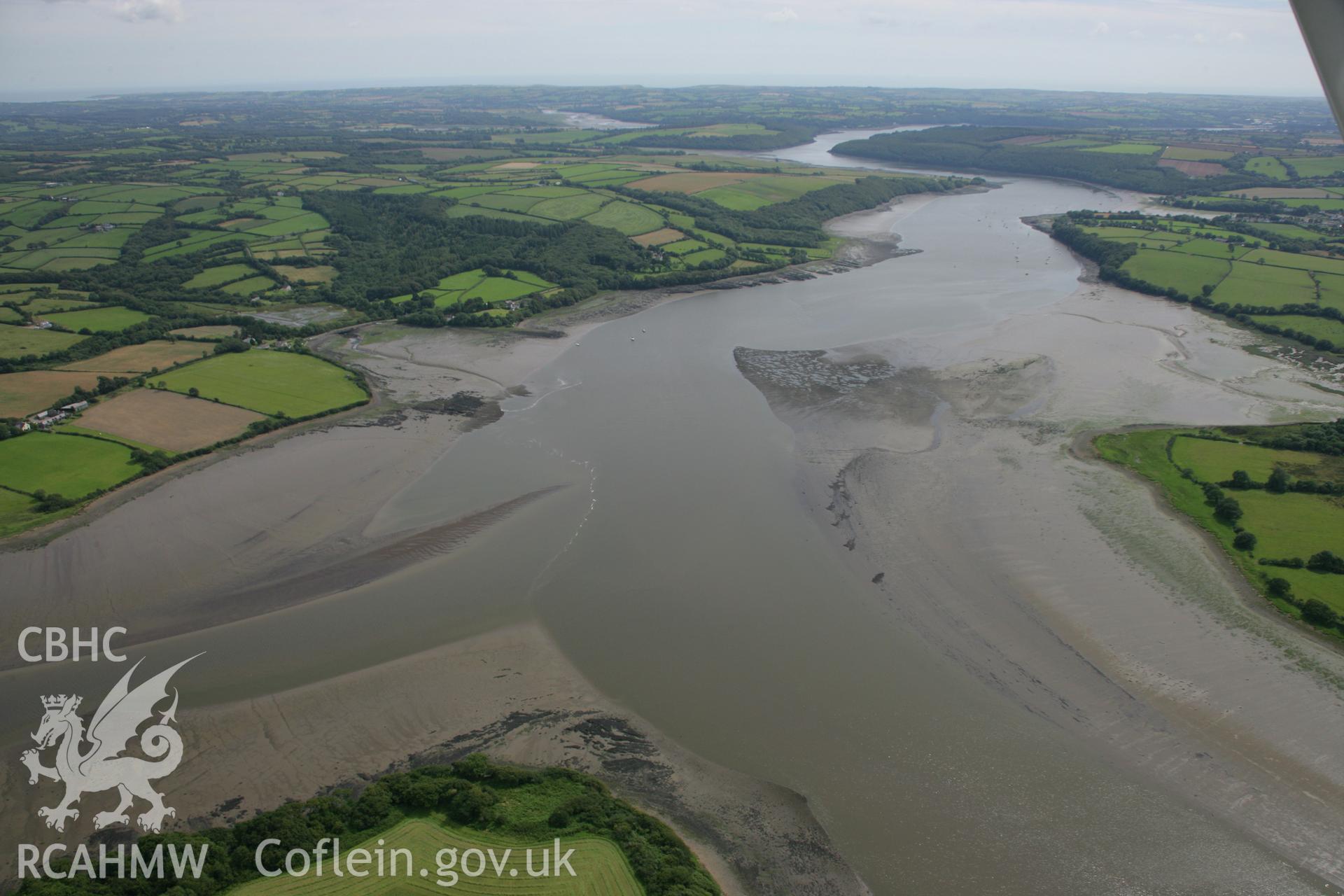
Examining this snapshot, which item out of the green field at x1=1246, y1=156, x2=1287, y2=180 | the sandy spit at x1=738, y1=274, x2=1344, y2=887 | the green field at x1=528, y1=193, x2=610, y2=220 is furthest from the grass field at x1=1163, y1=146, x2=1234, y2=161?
the green field at x1=528, y1=193, x2=610, y2=220

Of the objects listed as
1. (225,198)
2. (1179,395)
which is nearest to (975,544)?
(1179,395)

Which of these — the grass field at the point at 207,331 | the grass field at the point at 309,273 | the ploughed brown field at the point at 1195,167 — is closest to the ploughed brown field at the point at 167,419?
the grass field at the point at 207,331

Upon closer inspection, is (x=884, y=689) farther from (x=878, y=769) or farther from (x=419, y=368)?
(x=419, y=368)

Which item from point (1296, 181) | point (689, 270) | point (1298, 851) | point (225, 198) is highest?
point (1296, 181)

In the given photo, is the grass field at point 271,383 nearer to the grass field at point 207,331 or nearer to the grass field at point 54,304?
the grass field at point 207,331

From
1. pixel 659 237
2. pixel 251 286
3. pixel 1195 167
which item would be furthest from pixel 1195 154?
pixel 251 286

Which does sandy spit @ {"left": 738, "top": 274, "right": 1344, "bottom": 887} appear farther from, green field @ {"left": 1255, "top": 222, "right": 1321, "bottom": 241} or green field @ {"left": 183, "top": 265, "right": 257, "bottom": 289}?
green field @ {"left": 183, "top": 265, "right": 257, "bottom": 289}
